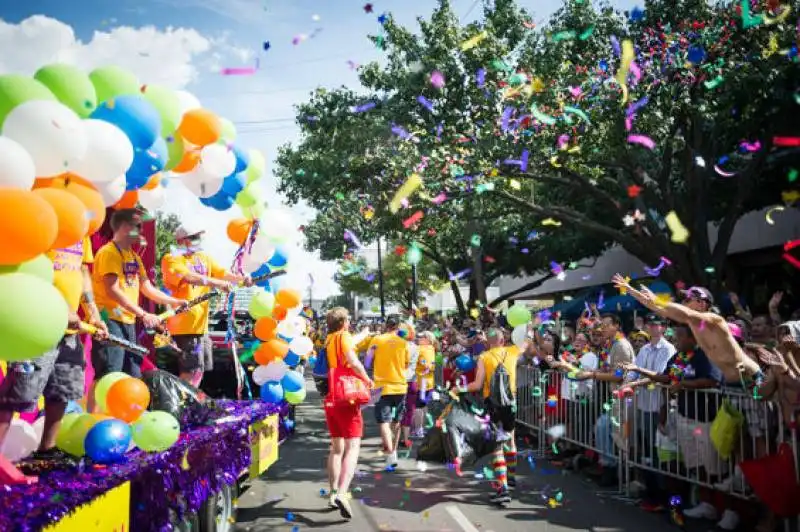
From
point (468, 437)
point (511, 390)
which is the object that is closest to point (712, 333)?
point (511, 390)

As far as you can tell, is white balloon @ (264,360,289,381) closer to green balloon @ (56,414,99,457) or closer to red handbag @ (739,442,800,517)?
green balloon @ (56,414,99,457)

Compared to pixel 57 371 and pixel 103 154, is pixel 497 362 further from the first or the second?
pixel 103 154

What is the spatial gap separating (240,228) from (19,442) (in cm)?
295

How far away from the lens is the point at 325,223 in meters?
34.3

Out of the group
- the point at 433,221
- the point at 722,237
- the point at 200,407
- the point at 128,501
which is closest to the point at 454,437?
the point at 200,407

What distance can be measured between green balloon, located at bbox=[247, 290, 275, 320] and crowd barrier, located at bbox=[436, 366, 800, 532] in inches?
147

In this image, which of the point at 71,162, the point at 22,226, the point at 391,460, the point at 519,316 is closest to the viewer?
the point at 22,226

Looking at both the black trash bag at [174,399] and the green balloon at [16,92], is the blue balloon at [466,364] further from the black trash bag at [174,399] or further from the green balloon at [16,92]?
the green balloon at [16,92]

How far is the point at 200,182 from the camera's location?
18.2 feet

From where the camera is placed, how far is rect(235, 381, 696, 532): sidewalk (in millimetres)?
6180

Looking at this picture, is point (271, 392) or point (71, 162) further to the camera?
point (271, 392)

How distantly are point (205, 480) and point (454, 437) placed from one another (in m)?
3.14

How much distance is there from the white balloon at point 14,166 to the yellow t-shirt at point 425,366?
305 inches

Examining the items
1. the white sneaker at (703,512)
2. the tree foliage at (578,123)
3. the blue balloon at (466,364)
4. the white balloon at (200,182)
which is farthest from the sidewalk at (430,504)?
the tree foliage at (578,123)
